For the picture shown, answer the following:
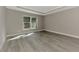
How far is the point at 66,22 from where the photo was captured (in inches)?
231

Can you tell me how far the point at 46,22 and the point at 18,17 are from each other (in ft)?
11.5

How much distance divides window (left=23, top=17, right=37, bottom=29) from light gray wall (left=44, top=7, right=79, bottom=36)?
5.49 ft

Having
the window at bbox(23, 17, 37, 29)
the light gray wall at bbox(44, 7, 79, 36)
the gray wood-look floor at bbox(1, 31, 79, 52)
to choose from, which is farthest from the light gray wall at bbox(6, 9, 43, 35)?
the light gray wall at bbox(44, 7, 79, 36)

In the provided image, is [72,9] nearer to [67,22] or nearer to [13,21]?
[67,22]

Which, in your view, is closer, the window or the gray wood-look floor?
the gray wood-look floor

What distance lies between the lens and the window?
734 cm

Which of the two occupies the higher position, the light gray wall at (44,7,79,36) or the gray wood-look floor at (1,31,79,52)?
the light gray wall at (44,7,79,36)

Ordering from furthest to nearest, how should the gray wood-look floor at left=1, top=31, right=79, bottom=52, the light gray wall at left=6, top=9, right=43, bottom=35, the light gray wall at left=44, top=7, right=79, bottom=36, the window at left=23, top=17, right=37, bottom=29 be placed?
the window at left=23, top=17, right=37, bottom=29
the light gray wall at left=6, top=9, right=43, bottom=35
the light gray wall at left=44, top=7, right=79, bottom=36
the gray wood-look floor at left=1, top=31, right=79, bottom=52

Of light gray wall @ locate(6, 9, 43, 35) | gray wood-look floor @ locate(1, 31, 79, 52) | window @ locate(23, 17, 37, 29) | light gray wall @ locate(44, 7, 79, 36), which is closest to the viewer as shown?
gray wood-look floor @ locate(1, 31, 79, 52)

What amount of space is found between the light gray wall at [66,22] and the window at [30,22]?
5.49 ft

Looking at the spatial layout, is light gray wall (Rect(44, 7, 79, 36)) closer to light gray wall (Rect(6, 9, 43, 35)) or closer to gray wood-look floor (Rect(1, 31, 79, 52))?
gray wood-look floor (Rect(1, 31, 79, 52))

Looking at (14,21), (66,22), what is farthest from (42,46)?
(14,21)

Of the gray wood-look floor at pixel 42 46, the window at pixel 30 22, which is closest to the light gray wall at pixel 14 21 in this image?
the window at pixel 30 22

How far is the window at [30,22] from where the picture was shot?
7.34m
